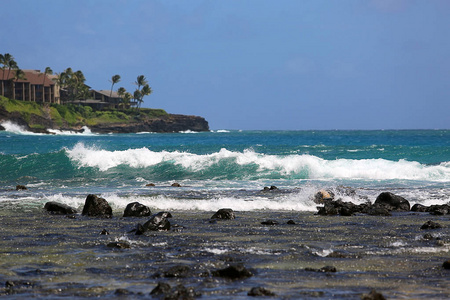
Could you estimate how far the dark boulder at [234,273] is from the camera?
8445mm

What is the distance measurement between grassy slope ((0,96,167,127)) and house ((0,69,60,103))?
262 inches

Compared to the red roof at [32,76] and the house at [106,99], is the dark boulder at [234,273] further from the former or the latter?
the house at [106,99]

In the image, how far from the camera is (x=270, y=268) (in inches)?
361

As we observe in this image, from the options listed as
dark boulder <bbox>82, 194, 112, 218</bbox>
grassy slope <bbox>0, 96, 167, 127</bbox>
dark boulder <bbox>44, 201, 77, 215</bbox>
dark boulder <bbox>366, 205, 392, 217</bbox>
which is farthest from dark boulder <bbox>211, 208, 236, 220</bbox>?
grassy slope <bbox>0, 96, 167, 127</bbox>

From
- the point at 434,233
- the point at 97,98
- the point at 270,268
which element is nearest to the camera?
the point at 270,268

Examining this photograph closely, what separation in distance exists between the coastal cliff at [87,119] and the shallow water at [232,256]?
135 metres

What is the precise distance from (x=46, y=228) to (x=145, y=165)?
→ 25.2 m

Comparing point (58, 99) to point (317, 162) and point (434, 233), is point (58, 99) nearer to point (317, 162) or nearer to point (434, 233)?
point (317, 162)

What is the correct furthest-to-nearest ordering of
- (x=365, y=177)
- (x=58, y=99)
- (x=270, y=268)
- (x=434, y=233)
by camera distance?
(x=58, y=99) → (x=365, y=177) → (x=434, y=233) → (x=270, y=268)

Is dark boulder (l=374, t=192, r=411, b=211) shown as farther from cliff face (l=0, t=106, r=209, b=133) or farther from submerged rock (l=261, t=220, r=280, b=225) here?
cliff face (l=0, t=106, r=209, b=133)

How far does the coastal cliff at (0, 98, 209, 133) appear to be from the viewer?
464ft

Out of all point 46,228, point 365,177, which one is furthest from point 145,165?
point 46,228

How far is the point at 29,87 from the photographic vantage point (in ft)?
511

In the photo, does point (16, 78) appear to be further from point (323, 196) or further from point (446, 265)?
point (446, 265)
